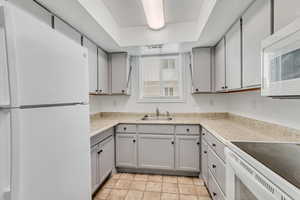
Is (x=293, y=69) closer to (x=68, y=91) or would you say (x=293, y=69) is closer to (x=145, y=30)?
(x=68, y=91)

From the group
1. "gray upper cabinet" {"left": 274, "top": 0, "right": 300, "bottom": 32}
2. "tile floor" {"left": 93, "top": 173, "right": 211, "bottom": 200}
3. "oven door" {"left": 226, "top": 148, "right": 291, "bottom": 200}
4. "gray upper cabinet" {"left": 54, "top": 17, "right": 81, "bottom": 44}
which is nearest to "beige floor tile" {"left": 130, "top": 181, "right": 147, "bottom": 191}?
"tile floor" {"left": 93, "top": 173, "right": 211, "bottom": 200}

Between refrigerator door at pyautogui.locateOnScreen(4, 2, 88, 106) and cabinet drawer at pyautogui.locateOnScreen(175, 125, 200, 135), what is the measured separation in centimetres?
171

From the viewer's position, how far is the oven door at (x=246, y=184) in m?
0.68

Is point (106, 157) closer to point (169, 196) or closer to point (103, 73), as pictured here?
point (169, 196)

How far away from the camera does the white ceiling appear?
190 cm

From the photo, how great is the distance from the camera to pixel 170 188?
210 centimetres

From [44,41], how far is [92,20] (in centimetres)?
109

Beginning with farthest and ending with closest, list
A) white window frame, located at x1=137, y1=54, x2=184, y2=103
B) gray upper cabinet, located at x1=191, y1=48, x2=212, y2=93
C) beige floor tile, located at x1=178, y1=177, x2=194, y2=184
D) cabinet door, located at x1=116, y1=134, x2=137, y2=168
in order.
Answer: white window frame, located at x1=137, y1=54, x2=184, y2=103, gray upper cabinet, located at x1=191, y1=48, x2=212, y2=93, cabinet door, located at x1=116, y1=134, x2=137, y2=168, beige floor tile, located at x1=178, y1=177, x2=194, y2=184

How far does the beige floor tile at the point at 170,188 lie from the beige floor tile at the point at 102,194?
77 centimetres

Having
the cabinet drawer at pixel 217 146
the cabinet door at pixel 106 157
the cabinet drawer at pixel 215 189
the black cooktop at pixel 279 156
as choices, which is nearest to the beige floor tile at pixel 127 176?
the cabinet door at pixel 106 157

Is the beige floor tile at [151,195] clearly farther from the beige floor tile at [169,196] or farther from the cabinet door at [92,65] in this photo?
the cabinet door at [92,65]

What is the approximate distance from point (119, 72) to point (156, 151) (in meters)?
1.61

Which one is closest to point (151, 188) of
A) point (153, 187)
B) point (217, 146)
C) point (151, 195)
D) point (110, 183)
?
point (153, 187)

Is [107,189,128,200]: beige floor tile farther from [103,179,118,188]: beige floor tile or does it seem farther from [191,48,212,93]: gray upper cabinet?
[191,48,212,93]: gray upper cabinet
